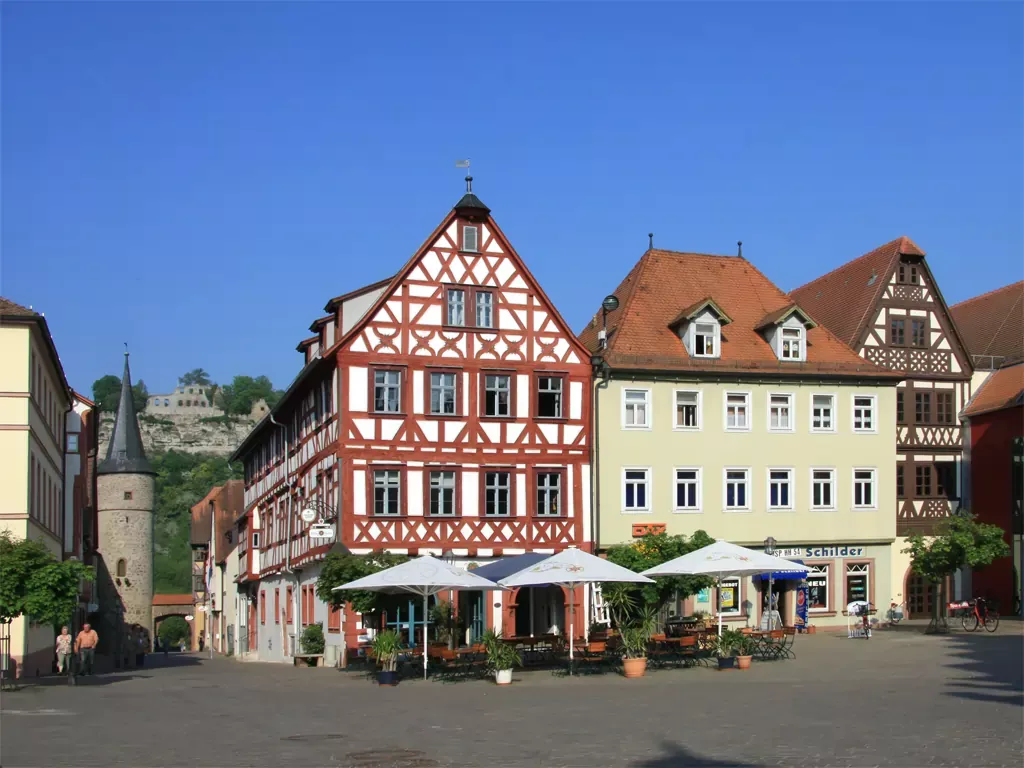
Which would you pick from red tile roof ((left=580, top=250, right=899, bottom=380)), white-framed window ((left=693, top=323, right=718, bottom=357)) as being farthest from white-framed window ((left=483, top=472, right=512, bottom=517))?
white-framed window ((left=693, top=323, right=718, bottom=357))

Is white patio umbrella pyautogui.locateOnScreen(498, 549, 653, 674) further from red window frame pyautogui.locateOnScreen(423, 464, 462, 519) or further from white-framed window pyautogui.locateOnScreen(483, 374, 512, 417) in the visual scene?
white-framed window pyautogui.locateOnScreen(483, 374, 512, 417)

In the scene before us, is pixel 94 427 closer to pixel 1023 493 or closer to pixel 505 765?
pixel 1023 493

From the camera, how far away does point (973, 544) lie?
39.9 m

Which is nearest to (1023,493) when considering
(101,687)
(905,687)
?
(905,687)

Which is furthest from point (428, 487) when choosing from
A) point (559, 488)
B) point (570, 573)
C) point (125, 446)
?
point (125, 446)

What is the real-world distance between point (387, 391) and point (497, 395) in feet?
10.3

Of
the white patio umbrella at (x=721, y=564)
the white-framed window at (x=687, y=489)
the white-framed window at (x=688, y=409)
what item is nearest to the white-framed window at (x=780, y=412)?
the white-framed window at (x=688, y=409)

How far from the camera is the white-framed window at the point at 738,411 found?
1697 inches

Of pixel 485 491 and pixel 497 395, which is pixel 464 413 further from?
pixel 485 491

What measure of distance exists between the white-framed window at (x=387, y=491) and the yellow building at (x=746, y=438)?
247 inches

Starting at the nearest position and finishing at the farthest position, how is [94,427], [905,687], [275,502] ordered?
[905,687]
[275,502]
[94,427]

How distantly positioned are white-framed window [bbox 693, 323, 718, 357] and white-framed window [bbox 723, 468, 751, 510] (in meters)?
3.56

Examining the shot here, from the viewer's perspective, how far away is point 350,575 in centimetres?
3206

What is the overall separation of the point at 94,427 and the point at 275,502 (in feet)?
44.7
